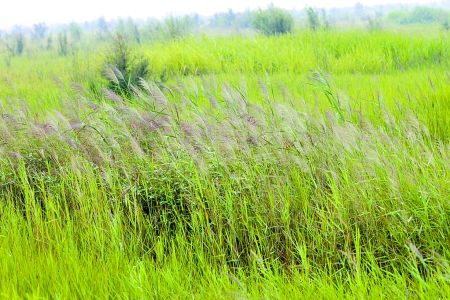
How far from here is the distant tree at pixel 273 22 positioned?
1548cm

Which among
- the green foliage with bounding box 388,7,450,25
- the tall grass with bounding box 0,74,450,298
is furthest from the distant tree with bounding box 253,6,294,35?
the green foliage with bounding box 388,7,450,25

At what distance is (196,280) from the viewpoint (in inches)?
105

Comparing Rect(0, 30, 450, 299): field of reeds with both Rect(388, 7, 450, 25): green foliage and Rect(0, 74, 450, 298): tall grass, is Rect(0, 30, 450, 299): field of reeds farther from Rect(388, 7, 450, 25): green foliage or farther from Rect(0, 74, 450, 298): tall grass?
Rect(388, 7, 450, 25): green foliage

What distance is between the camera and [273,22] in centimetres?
1565

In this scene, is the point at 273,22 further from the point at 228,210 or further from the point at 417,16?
the point at 417,16

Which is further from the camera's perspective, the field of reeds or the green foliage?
the green foliage

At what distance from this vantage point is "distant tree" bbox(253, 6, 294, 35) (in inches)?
609

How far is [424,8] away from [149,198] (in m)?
47.7

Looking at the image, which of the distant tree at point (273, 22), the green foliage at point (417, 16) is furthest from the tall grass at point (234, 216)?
the green foliage at point (417, 16)

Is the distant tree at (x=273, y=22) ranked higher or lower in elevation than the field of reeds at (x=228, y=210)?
lower

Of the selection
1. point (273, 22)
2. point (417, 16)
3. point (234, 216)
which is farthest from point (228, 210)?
point (417, 16)

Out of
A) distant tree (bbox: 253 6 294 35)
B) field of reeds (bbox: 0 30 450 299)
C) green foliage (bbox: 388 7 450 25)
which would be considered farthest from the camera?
green foliage (bbox: 388 7 450 25)

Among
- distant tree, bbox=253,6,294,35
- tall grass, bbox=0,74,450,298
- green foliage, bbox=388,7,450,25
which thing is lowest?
green foliage, bbox=388,7,450,25

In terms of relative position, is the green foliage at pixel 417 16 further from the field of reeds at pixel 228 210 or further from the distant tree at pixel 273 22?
the field of reeds at pixel 228 210
